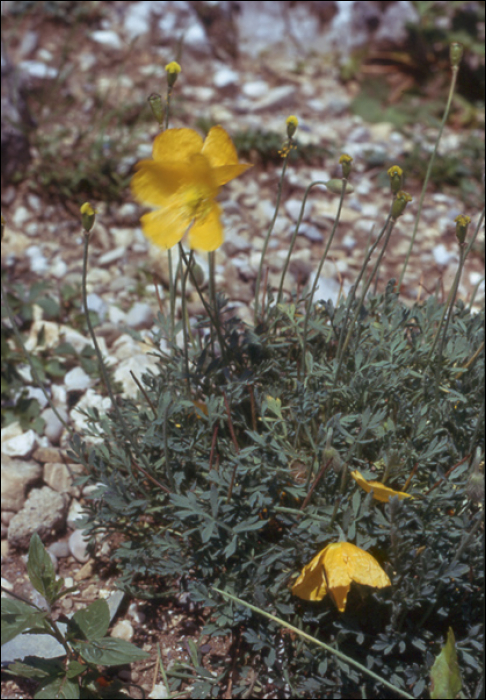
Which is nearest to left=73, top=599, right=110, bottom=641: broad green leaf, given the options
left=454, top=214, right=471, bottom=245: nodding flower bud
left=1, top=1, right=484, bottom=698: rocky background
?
left=1, top=1, right=484, bottom=698: rocky background

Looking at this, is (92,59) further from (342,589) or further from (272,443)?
(342,589)

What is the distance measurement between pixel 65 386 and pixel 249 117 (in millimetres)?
2355

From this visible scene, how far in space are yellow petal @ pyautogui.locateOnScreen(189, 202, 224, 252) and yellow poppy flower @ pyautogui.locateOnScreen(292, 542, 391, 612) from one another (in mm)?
775

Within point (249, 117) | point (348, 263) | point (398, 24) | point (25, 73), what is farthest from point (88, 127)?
point (398, 24)

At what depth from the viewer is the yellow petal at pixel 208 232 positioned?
4.87 ft

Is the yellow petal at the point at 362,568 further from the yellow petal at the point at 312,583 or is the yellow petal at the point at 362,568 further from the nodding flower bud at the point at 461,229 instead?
the nodding flower bud at the point at 461,229

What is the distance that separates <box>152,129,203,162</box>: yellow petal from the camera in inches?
61.6

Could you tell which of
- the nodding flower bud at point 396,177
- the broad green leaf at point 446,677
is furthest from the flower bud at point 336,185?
the broad green leaf at point 446,677

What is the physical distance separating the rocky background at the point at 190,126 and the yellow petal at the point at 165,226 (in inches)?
31.0

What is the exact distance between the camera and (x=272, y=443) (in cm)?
176

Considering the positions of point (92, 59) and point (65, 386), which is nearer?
point (65, 386)

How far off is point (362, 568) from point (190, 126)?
322 centimetres

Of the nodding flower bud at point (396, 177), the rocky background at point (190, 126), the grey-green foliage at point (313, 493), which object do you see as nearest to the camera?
the nodding flower bud at point (396, 177)

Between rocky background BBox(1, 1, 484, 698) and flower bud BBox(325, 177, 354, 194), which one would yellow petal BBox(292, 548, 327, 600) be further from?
flower bud BBox(325, 177, 354, 194)
